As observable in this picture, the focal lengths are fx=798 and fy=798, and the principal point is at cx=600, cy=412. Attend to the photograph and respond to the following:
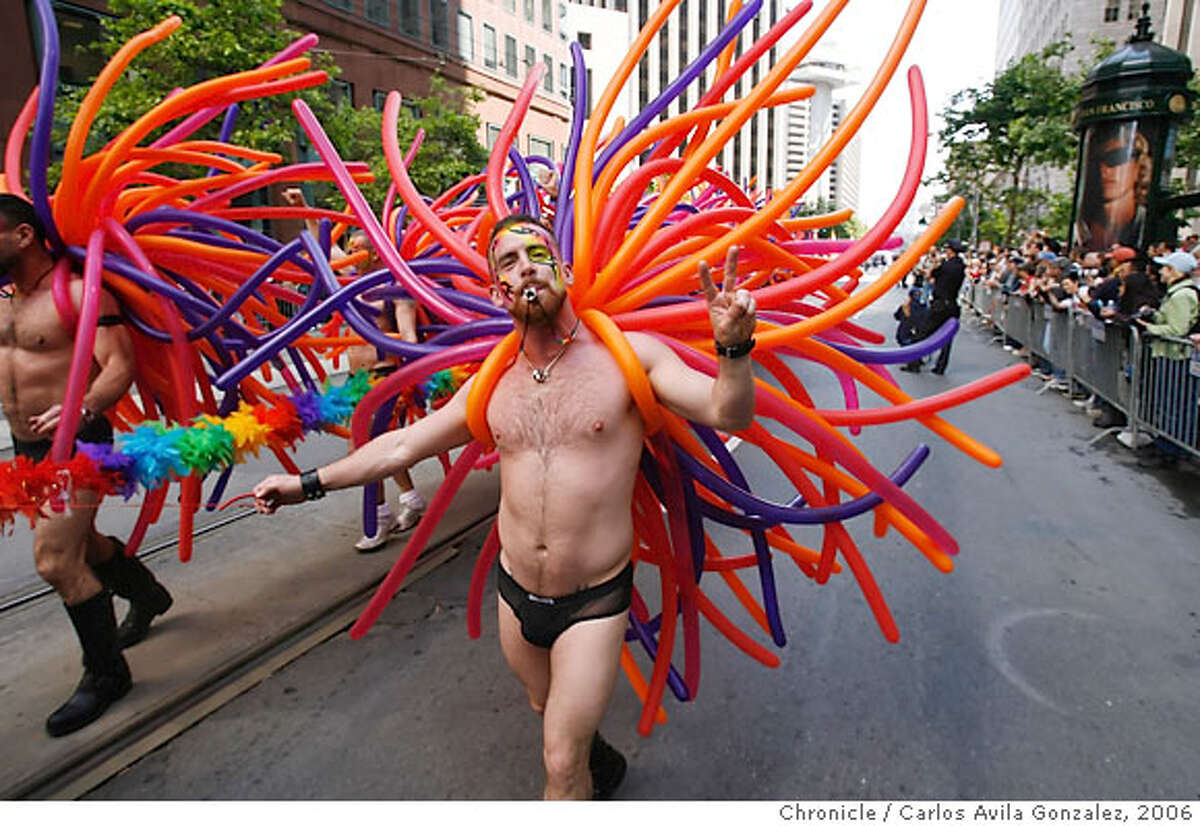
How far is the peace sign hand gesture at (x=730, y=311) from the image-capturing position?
1.73 m

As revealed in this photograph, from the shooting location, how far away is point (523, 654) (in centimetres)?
235

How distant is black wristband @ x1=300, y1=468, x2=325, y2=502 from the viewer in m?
2.26

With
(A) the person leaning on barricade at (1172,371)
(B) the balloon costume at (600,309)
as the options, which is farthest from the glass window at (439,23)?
(B) the balloon costume at (600,309)

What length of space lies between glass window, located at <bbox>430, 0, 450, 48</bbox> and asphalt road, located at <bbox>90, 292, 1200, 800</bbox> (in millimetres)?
28952

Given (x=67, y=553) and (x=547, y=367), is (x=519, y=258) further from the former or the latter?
(x=67, y=553)

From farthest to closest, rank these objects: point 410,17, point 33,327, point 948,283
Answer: point 410,17 < point 948,283 < point 33,327

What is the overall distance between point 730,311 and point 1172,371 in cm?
643

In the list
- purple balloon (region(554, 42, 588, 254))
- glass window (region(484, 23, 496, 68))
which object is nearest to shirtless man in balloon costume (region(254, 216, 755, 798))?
purple balloon (region(554, 42, 588, 254))

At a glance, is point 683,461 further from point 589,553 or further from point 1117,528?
point 1117,528

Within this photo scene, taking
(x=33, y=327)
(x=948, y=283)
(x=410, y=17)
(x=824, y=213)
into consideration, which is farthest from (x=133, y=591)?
(x=410, y=17)

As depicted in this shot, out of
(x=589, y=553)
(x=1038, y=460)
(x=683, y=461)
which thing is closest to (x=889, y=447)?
(x=1038, y=460)

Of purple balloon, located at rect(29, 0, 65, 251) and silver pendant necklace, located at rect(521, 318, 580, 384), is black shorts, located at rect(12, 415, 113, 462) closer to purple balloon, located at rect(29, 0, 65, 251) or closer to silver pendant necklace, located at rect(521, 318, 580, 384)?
purple balloon, located at rect(29, 0, 65, 251)

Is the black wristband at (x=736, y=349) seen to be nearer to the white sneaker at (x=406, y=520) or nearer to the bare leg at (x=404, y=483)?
the white sneaker at (x=406, y=520)

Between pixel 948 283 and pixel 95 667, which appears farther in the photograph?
pixel 948 283
